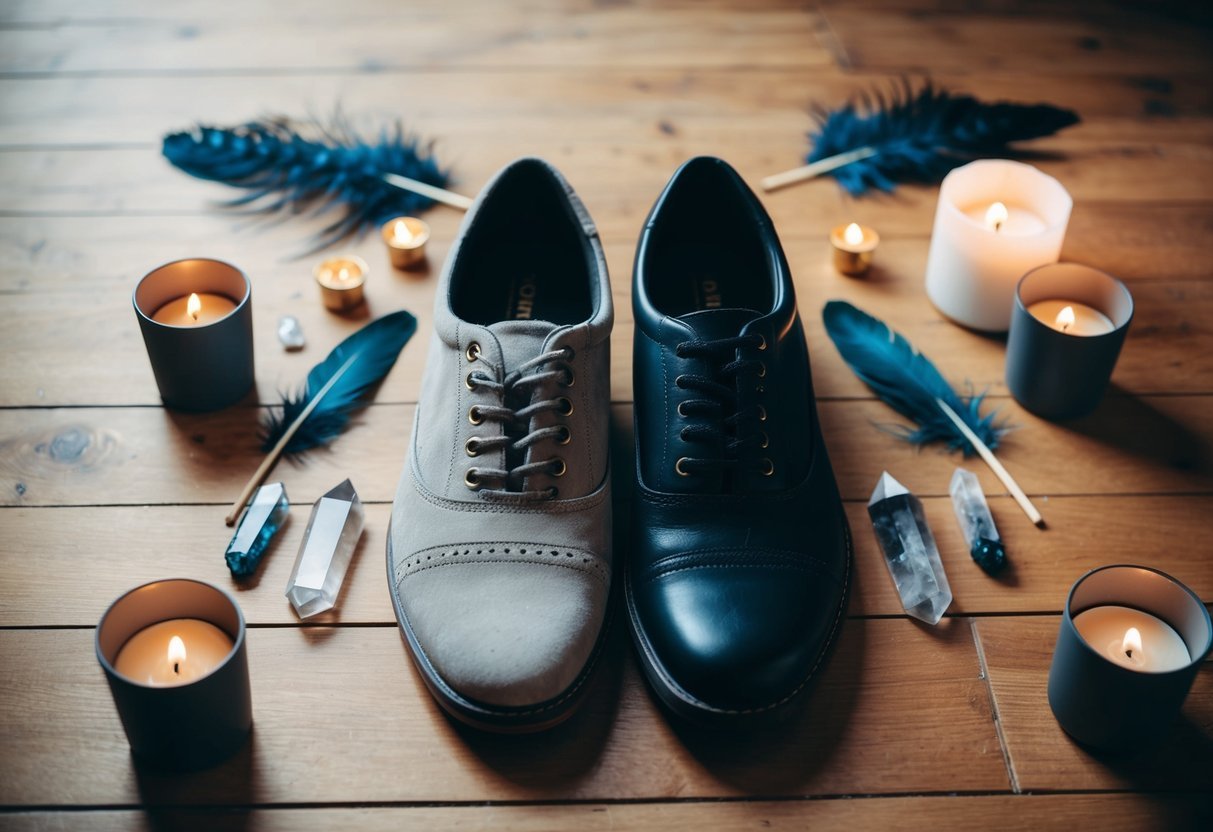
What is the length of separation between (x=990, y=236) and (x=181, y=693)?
1085 mm

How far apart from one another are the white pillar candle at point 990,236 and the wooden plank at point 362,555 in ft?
1.04

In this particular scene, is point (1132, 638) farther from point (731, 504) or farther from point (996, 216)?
point (996, 216)

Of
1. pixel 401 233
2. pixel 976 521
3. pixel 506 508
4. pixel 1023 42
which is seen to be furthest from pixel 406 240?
pixel 1023 42

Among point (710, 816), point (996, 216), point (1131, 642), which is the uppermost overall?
point (996, 216)

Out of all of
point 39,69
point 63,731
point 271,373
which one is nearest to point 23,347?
point 271,373

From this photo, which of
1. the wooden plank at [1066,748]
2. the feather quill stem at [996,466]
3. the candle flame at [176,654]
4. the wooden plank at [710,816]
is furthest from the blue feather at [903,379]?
the candle flame at [176,654]

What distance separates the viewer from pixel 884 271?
1.60m

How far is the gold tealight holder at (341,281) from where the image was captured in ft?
4.86

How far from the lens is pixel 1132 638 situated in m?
1.01

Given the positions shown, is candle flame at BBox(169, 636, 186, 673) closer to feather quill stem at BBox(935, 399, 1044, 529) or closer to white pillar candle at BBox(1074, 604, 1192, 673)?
white pillar candle at BBox(1074, 604, 1192, 673)

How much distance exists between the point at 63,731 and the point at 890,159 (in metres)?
1.40

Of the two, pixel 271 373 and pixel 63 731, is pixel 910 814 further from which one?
pixel 271 373

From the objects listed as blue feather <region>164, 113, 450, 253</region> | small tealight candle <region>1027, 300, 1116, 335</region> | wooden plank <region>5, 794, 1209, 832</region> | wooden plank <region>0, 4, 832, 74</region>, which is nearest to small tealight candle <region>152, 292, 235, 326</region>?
blue feather <region>164, 113, 450, 253</region>

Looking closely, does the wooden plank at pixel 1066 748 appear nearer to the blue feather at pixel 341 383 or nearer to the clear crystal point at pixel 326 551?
the clear crystal point at pixel 326 551
